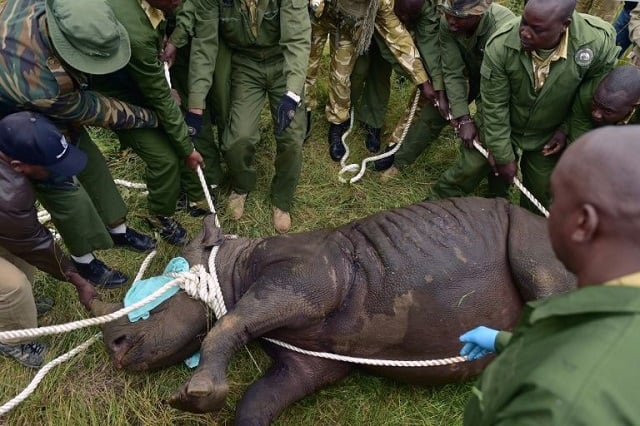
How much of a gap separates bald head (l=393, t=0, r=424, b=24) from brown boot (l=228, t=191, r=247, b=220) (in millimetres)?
1940

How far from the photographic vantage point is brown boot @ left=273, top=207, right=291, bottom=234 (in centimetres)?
466

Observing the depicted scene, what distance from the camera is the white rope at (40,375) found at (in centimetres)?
305

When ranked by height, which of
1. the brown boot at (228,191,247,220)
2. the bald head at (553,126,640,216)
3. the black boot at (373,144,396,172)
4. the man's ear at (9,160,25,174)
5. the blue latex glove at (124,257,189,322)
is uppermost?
the bald head at (553,126,640,216)

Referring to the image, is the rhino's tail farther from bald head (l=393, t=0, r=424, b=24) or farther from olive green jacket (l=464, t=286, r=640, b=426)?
bald head (l=393, t=0, r=424, b=24)

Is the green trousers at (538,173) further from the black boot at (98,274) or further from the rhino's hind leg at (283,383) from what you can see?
the black boot at (98,274)

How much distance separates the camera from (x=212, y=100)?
4469 mm

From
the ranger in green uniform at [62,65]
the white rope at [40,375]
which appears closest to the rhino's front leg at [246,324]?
the white rope at [40,375]

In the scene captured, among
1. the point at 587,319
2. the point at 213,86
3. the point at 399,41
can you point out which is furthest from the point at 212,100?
the point at 587,319

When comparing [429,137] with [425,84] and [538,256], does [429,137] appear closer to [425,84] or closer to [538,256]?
[425,84]

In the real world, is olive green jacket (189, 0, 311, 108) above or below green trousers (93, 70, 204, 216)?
above

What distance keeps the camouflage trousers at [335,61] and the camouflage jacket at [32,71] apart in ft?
7.50

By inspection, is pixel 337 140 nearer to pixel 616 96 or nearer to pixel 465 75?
pixel 465 75

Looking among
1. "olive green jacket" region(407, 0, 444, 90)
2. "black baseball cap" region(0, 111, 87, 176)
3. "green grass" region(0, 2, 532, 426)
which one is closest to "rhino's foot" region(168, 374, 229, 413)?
"green grass" region(0, 2, 532, 426)

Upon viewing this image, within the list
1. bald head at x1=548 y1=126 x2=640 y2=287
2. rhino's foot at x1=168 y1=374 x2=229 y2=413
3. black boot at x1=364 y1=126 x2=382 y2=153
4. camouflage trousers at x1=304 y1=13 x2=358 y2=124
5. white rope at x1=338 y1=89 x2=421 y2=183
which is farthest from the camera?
black boot at x1=364 y1=126 x2=382 y2=153
